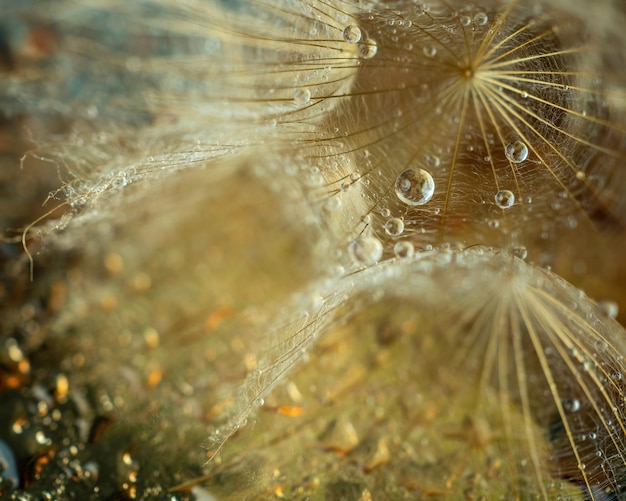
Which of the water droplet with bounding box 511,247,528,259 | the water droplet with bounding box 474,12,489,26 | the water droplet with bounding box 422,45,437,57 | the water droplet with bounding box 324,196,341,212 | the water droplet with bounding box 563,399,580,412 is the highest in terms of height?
the water droplet with bounding box 474,12,489,26

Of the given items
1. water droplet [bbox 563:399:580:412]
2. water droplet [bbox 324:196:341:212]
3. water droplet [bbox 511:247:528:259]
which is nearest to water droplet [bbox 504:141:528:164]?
water droplet [bbox 511:247:528:259]

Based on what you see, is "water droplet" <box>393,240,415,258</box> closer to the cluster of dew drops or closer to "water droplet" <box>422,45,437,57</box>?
the cluster of dew drops

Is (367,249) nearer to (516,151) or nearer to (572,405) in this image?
(516,151)

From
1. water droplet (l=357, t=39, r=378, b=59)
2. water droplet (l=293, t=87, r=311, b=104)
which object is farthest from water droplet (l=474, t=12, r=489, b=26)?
water droplet (l=293, t=87, r=311, b=104)

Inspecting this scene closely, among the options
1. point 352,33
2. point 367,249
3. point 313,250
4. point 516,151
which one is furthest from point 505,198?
point 313,250

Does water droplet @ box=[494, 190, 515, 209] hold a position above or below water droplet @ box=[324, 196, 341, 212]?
below

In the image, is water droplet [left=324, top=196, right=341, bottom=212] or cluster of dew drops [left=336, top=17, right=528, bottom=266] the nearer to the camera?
cluster of dew drops [left=336, top=17, right=528, bottom=266]

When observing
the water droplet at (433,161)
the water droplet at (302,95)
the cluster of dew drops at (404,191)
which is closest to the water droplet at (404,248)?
the cluster of dew drops at (404,191)
